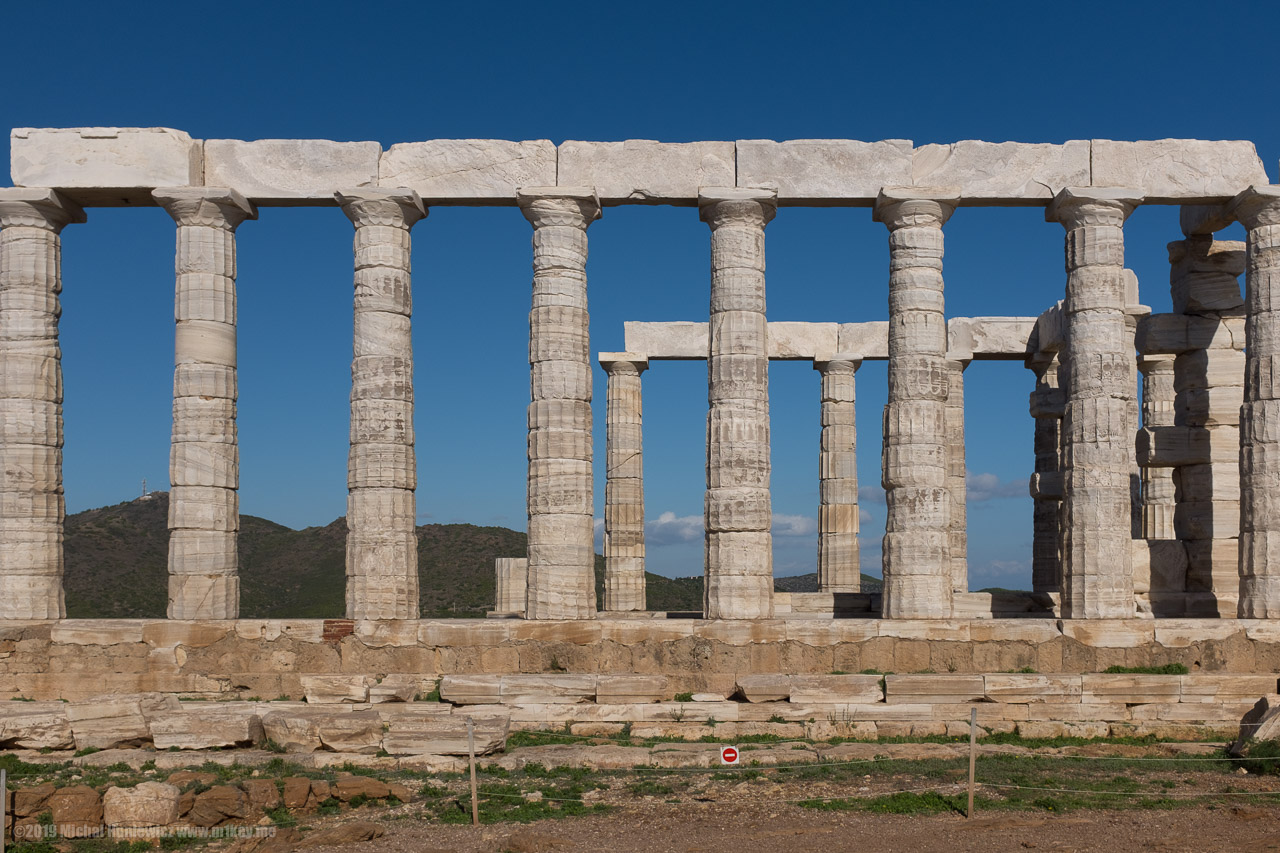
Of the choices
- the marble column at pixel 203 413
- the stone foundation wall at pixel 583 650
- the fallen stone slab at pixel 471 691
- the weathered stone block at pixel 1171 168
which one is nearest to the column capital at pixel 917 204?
the weathered stone block at pixel 1171 168

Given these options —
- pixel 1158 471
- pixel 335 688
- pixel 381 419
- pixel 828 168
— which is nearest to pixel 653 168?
pixel 828 168

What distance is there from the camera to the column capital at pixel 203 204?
21.3m

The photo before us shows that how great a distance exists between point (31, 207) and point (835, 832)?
17903 millimetres

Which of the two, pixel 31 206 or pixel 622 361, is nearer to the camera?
pixel 31 206

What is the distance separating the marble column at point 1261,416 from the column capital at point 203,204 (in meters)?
18.2

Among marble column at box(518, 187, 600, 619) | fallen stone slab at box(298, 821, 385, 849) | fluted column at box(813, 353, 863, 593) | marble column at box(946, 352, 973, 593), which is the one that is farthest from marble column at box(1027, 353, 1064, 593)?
fallen stone slab at box(298, 821, 385, 849)

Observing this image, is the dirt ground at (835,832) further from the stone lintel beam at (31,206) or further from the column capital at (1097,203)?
the stone lintel beam at (31,206)

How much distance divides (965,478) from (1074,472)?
440 inches

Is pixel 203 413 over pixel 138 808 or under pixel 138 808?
over

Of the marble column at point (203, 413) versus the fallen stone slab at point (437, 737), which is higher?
the marble column at point (203, 413)

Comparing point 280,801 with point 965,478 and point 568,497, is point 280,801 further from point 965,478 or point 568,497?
point 965,478

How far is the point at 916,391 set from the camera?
2145cm

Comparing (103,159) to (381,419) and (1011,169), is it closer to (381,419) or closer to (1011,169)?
(381,419)

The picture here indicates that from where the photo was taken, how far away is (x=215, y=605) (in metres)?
21.0
